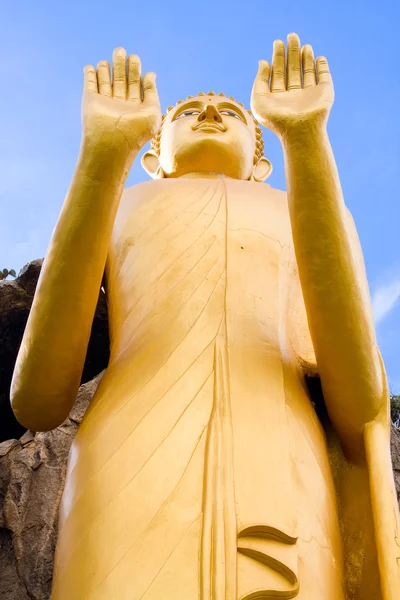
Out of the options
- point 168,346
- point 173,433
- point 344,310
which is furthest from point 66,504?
point 344,310

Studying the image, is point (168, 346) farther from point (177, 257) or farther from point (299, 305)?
point (299, 305)

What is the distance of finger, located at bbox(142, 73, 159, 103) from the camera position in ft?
8.74

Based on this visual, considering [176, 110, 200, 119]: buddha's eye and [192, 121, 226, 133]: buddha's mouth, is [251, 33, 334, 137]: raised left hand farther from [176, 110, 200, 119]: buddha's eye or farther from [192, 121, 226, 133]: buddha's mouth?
[176, 110, 200, 119]: buddha's eye

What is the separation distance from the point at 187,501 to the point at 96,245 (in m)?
0.84

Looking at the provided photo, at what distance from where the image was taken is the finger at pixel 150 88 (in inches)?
105

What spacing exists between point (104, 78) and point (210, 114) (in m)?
0.87

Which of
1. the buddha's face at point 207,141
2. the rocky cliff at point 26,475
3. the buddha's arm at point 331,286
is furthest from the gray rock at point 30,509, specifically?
the buddha's arm at point 331,286

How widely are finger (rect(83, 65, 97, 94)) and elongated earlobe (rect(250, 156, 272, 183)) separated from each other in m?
1.32

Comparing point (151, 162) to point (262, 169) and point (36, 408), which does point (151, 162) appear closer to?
point (262, 169)

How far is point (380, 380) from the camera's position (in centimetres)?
245

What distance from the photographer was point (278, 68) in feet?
8.82

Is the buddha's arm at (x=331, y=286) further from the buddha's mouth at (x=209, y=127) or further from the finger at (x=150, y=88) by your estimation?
the buddha's mouth at (x=209, y=127)

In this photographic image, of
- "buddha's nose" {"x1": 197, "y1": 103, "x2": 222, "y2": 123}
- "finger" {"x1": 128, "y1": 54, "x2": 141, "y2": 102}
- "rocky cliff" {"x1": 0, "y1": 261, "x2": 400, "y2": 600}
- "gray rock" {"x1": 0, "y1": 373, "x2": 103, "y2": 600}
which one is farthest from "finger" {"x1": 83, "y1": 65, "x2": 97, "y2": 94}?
"gray rock" {"x1": 0, "y1": 373, "x2": 103, "y2": 600}

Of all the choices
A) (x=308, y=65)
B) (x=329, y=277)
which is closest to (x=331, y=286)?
(x=329, y=277)
